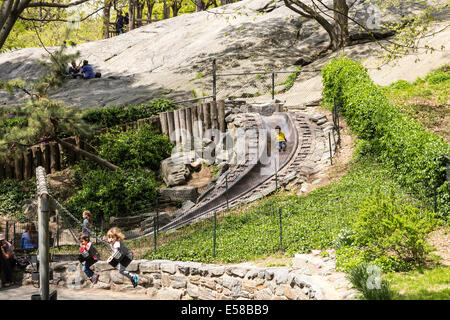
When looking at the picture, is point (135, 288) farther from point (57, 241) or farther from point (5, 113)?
point (5, 113)

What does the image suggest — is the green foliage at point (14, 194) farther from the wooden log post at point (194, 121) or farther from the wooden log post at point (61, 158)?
the wooden log post at point (194, 121)

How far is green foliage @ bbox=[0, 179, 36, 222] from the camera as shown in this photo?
66.0ft

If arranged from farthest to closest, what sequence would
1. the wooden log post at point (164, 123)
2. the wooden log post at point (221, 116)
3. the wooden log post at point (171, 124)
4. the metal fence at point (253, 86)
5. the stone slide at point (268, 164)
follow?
the metal fence at point (253, 86) < the wooden log post at point (164, 123) < the wooden log post at point (171, 124) < the wooden log post at point (221, 116) < the stone slide at point (268, 164)

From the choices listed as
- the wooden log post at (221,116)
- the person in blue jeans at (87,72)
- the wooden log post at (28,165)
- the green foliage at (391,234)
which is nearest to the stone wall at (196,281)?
the green foliage at (391,234)

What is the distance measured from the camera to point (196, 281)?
12641 millimetres

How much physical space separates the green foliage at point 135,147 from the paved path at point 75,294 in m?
7.92

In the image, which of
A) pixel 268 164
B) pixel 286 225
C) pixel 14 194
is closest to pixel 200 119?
Answer: pixel 268 164

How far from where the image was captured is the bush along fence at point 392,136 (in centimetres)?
1206

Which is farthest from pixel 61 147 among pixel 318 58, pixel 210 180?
pixel 318 58

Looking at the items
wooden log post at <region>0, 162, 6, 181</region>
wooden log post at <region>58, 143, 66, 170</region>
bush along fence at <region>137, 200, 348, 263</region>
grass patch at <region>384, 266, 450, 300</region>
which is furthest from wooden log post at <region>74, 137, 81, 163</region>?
grass patch at <region>384, 266, 450, 300</region>

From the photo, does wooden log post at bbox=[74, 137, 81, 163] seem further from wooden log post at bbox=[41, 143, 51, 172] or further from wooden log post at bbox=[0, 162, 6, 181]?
wooden log post at bbox=[0, 162, 6, 181]

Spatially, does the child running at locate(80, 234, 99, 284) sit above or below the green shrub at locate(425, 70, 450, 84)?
below

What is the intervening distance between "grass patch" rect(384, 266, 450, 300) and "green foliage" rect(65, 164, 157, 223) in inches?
462

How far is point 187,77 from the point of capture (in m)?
27.5
